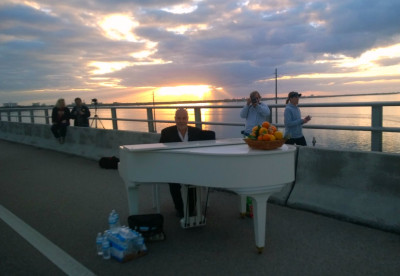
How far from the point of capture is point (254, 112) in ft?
24.5

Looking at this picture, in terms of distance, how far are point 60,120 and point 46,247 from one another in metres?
9.79

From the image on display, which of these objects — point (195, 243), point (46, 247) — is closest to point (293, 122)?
point (195, 243)

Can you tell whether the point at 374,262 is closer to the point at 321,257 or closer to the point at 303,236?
the point at 321,257

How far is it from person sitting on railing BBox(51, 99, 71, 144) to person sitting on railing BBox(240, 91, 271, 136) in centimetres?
856

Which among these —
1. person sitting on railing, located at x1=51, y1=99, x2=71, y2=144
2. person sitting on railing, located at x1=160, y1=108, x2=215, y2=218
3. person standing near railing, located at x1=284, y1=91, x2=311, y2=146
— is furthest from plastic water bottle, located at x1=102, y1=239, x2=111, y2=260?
person sitting on railing, located at x1=51, y1=99, x2=71, y2=144

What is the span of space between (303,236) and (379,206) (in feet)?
3.79

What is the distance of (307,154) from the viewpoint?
237 inches

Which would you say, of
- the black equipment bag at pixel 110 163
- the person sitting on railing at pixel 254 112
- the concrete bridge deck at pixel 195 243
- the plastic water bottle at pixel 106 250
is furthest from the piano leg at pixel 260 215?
the black equipment bag at pixel 110 163

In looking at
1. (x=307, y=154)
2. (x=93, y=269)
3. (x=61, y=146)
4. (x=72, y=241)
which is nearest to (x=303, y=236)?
(x=307, y=154)

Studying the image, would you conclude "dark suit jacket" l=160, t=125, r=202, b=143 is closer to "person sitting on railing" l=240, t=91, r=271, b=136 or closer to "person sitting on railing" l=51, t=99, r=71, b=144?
"person sitting on railing" l=240, t=91, r=271, b=136

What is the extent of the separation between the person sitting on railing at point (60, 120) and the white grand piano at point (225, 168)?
997 centimetres

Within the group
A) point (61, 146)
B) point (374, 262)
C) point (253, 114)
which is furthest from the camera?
point (61, 146)

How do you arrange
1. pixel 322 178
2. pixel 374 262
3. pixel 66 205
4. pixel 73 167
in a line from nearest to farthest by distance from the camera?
pixel 374 262, pixel 322 178, pixel 66 205, pixel 73 167

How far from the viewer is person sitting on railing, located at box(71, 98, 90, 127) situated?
1405 cm
